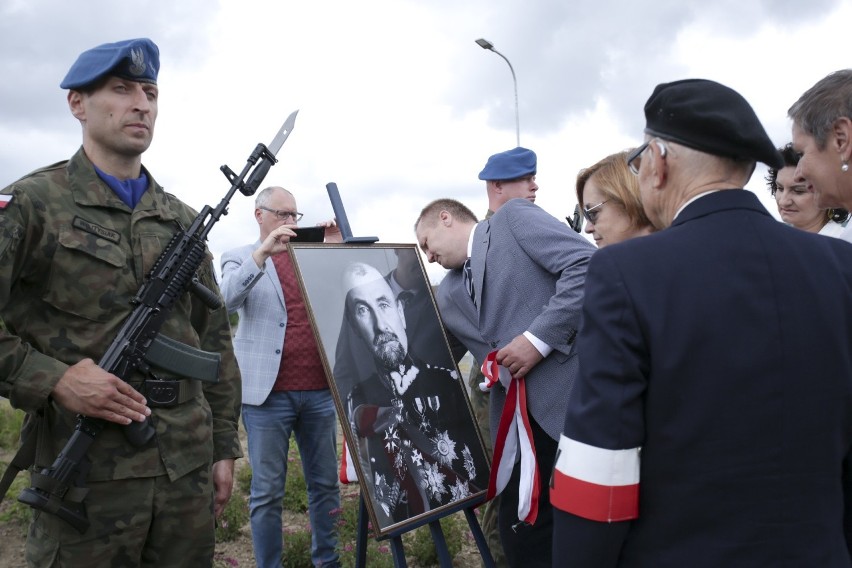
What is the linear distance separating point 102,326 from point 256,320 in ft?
6.02

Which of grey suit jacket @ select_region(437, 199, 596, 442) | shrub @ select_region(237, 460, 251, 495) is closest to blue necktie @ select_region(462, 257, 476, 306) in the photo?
grey suit jacket @ select_region(437, 199, 596, 442)

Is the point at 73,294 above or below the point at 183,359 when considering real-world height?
above

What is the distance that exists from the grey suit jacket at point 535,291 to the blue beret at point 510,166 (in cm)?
71

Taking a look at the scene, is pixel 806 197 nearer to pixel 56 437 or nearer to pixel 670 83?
pixel 670 83

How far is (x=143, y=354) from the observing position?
242 cm

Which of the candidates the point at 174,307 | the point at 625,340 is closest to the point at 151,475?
the point at 174,307

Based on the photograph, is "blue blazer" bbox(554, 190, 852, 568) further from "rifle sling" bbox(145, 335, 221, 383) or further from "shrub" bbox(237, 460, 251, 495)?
"shrub" bbox(237, 460, 251, 495)

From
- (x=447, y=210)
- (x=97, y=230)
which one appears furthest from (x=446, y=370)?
(x=97, y=230)

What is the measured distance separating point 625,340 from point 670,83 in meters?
0.64

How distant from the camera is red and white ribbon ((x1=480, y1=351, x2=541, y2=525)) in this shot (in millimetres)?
2816

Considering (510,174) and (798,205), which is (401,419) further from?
(798,205)

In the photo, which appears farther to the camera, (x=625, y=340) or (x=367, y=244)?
(x=367, y=244)

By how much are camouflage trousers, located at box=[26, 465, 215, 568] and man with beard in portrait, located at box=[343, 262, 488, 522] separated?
2.42 ft

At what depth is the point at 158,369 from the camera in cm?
253
